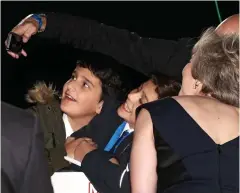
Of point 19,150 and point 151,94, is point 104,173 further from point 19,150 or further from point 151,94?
point 19,150

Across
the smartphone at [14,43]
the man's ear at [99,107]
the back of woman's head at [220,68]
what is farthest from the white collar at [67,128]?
the back of woman's head at [220,68]

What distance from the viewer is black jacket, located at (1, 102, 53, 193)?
4.12 ft

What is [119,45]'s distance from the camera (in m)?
2.41

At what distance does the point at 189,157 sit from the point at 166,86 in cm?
93

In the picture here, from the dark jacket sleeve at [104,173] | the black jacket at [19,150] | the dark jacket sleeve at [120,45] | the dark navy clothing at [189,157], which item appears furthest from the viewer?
the dark jacket sleeve at [120,45]

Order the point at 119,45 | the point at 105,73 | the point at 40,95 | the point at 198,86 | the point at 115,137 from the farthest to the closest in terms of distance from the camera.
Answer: the point at 105,73, the point at 40,95, the point at 115,137, the point at 119,45, the point at 198,86

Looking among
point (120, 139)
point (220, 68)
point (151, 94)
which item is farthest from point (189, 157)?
point (151, 94)

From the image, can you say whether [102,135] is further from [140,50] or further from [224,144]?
[224,144]

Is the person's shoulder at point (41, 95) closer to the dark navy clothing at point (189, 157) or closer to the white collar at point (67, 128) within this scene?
the white collar at point (67, 128)

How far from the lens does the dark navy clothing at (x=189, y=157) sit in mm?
1647

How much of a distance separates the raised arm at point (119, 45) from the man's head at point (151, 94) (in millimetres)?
121

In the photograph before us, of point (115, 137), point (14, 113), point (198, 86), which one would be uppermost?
point (14, 113)

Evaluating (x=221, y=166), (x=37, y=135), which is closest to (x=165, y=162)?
(x=221, y=166)

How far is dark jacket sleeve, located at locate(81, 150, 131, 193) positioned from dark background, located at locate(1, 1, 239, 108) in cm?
156
